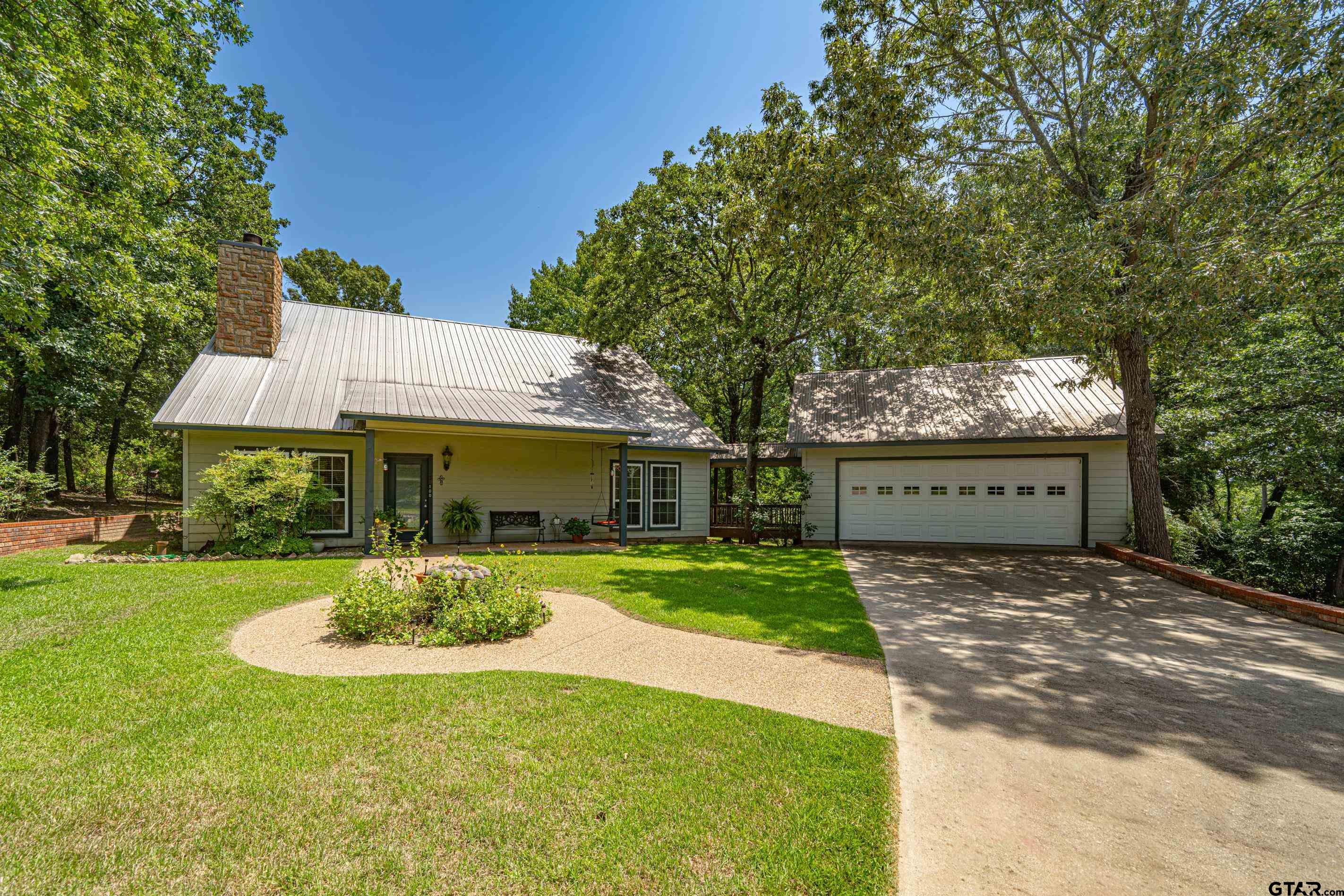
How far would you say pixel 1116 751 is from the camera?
3205 millimetres

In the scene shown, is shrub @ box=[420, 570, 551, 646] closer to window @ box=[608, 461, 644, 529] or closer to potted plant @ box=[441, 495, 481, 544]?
potted plant @ box=[441, 495, 481, 544]

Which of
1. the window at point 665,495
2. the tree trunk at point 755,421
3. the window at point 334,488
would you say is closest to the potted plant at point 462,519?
the window at point 334,488

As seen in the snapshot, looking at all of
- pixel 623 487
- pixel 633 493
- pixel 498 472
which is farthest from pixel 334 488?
pixel 633 493

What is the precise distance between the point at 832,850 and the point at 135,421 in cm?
2472

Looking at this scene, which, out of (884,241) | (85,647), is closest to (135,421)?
(85,647)

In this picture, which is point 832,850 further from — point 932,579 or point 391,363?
point 391,363

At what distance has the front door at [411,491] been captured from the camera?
36.6 feet

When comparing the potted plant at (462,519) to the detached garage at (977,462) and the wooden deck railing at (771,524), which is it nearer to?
the wooden deck railing at (771,524)

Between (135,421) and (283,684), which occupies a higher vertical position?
(135,421)

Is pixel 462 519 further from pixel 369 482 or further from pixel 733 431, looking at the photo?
pixel 733 431

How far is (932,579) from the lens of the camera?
8.93 meters

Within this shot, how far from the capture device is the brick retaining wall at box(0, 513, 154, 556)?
978cm

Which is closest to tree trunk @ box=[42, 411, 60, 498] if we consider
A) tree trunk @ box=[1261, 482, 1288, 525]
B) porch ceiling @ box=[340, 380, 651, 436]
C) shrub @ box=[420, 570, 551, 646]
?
porch ceiling @ box=[340, 380, 651, 436]

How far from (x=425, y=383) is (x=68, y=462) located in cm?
2000
